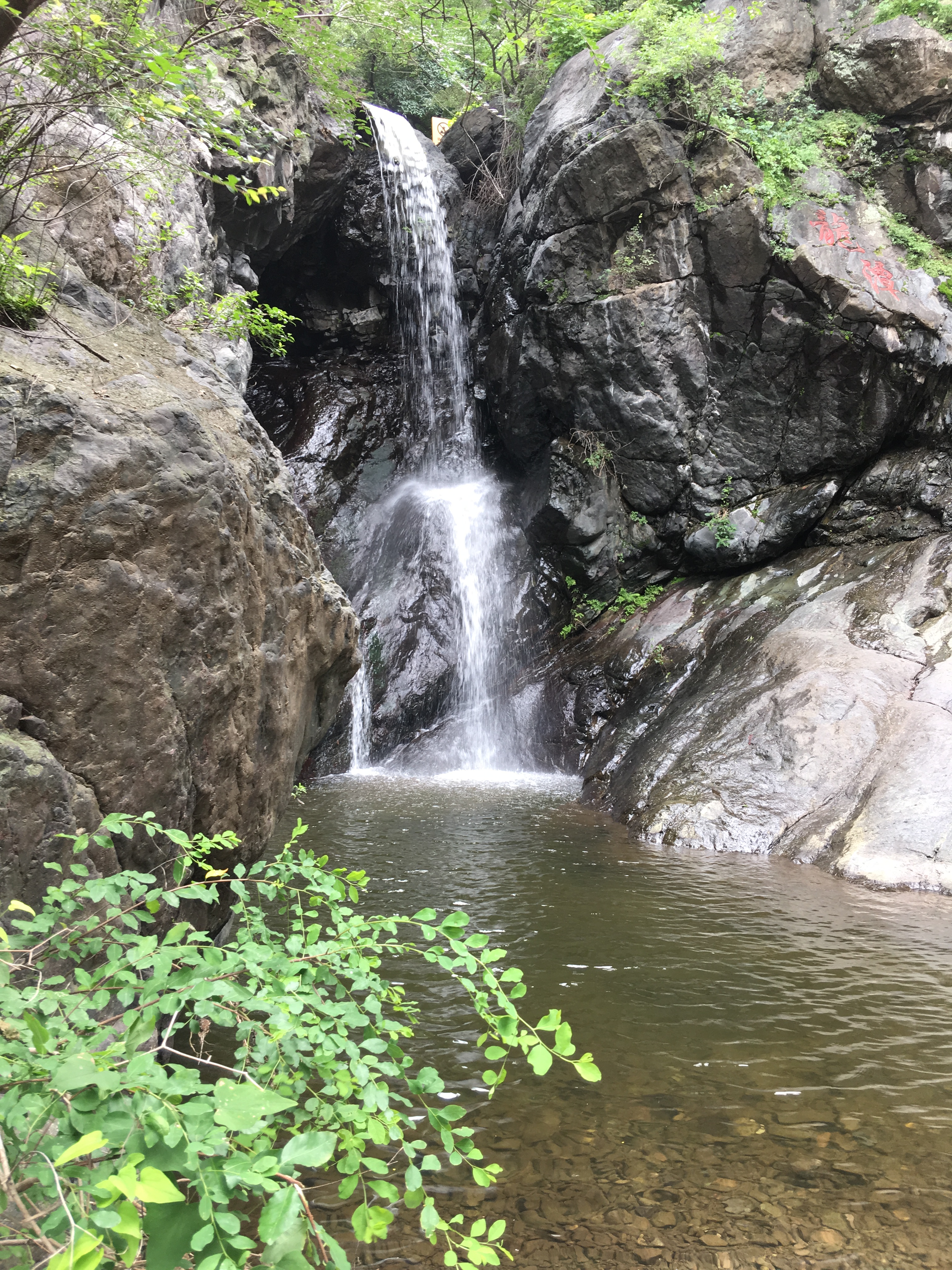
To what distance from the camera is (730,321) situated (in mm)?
11164

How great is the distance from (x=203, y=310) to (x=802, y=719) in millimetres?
6342

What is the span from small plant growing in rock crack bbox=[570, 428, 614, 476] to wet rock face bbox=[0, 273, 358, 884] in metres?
8.67

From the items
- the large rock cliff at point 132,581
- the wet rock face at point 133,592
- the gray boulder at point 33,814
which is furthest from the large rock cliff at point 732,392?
the gray boulder at point 33,814

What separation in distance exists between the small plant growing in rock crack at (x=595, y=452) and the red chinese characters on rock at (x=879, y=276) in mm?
4023

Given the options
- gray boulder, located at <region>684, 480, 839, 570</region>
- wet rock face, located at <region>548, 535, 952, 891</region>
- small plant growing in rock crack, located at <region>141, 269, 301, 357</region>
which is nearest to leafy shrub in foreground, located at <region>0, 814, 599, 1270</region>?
small plant growing in rock crack, located at <region>141, 269, 301, 357</region>

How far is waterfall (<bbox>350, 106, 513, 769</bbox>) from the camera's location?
11.8 metres

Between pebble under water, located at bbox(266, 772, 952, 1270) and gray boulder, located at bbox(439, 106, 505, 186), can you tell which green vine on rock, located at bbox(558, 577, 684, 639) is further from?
gray boulder, located at bbox(439, 106, 505, 186)

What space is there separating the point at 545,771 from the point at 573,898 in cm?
546

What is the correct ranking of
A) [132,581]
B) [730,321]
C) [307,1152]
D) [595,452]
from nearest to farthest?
[307,1152]
[132,581]
[730,321]
[595,452]

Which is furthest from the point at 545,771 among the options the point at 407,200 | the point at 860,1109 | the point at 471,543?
the point at 407,200

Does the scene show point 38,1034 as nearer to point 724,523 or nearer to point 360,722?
point 360,722

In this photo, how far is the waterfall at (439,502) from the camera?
11.8 metres

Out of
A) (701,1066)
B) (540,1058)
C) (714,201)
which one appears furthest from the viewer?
(714,201)

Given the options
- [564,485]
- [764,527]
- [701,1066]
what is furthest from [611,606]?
[701,1066]
